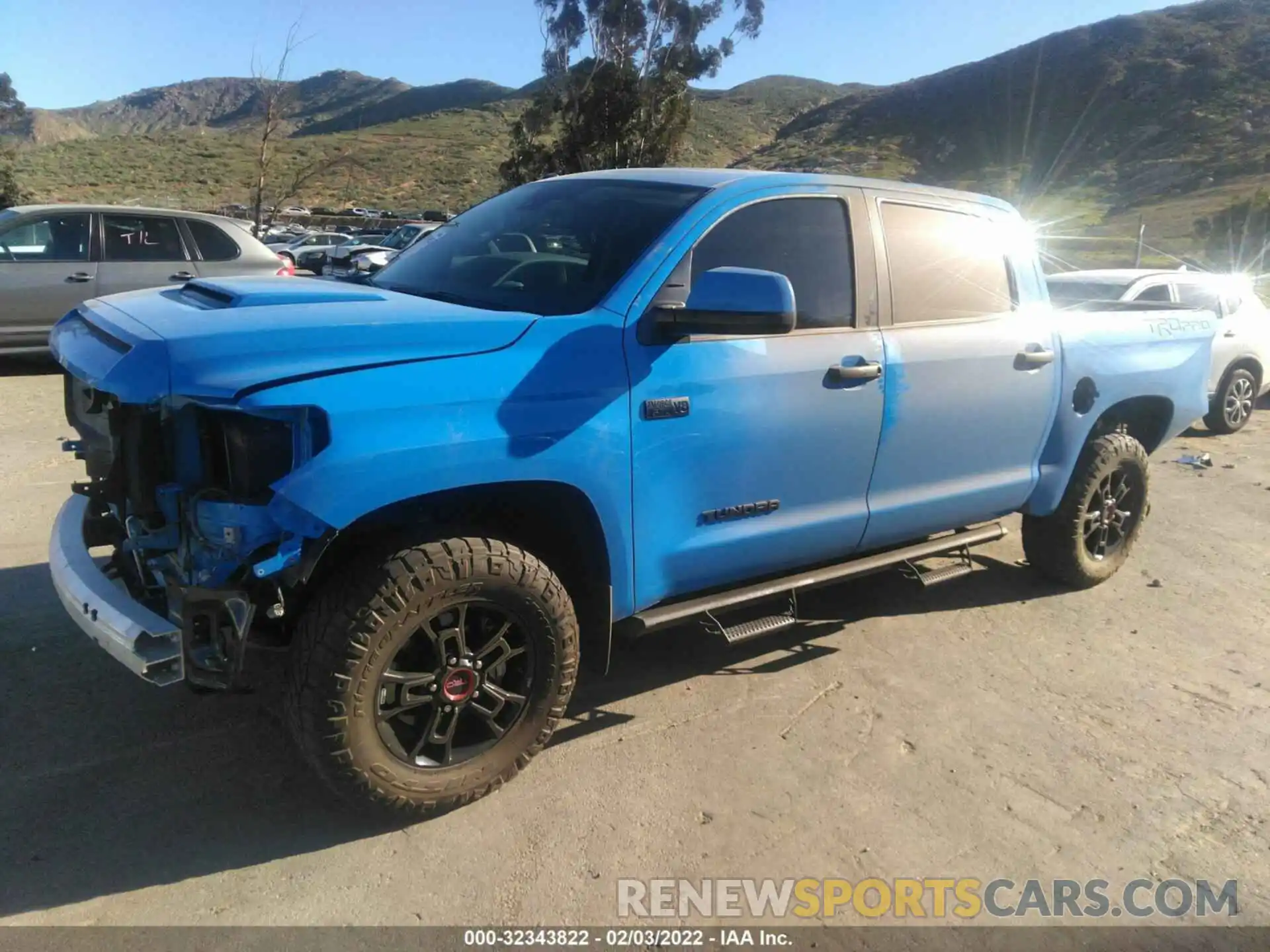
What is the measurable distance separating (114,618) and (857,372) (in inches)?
101

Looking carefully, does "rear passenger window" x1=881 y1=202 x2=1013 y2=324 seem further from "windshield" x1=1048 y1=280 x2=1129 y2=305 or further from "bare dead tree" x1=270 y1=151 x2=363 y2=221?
"bare dead tree" x1=270 y1=151 x2=363 y2=221

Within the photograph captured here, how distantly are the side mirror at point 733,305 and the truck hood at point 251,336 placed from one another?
0.49 m

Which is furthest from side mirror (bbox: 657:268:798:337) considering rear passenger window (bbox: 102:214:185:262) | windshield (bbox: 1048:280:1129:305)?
rear passenger window (bbox: 102:214:185:262)

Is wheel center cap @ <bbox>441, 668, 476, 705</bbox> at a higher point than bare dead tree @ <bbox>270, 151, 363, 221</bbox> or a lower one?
lower

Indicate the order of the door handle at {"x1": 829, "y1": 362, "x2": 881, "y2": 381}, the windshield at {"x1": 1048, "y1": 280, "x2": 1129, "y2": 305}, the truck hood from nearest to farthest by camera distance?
the truck hood < the door handle at {"x1": 829, "y1": 362, "x2": 881, "y2": 381} < the windshield at {"x1": 1048, "y1": 280, "x2": 1129, "y2": 305}

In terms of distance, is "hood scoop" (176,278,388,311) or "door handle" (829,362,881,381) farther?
"door handle" (829,362,881,381)

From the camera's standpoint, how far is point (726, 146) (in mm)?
75812

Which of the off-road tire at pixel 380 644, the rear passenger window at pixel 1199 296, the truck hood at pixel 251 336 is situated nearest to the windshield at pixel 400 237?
the rear passenger window at pixel 1199 296

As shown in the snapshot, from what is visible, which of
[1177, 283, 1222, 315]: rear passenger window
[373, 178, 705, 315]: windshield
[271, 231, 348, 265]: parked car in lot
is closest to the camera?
[373, 178, 705, 315]: windshield

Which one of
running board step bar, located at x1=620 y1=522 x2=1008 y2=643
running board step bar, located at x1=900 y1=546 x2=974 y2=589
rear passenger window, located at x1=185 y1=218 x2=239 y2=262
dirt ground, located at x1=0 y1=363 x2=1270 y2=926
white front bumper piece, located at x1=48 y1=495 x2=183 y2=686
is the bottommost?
dirt ground, located at x1=0 y1=363 x2=1270 y2=926

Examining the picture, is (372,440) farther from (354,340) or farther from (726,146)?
(726,146)

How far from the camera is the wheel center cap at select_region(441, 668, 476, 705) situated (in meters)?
2.86

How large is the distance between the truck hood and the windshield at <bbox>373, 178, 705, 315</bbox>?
0.26m

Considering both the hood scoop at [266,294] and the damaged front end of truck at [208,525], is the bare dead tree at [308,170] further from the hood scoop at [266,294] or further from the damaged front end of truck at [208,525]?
the damaged front end of truck at [208,525]
